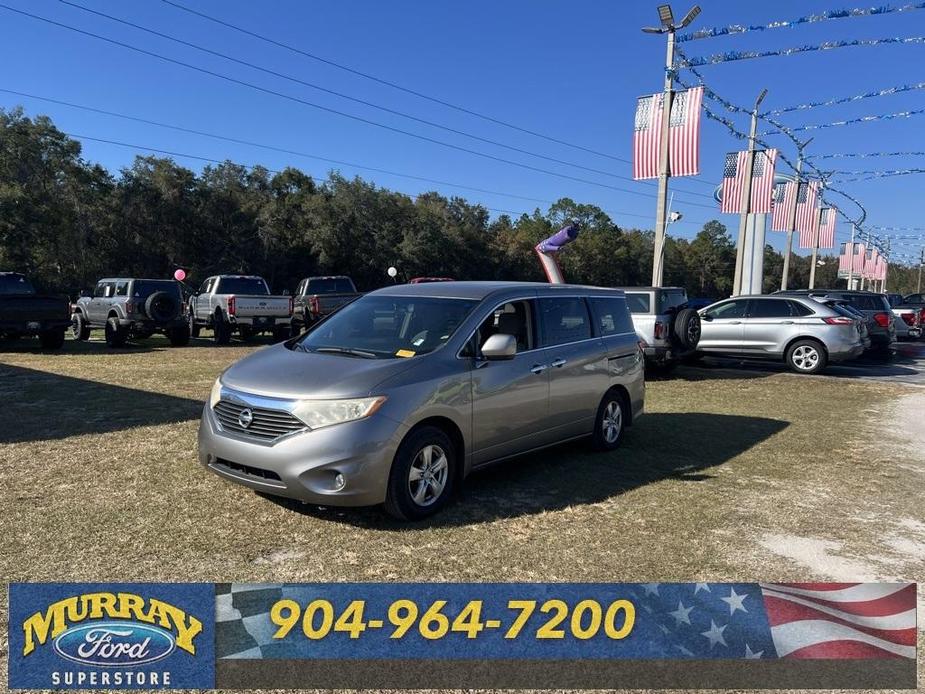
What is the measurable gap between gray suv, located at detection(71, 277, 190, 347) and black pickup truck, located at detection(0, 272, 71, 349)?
1.37 meters

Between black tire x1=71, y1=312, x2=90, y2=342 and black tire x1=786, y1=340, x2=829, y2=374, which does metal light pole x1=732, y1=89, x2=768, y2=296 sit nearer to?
black tire x1=786, y1=340, x2=829, y2=374

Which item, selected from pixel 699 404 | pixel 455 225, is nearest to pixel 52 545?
pixel 699 404

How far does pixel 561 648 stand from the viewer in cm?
326

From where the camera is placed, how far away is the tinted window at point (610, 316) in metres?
7.00

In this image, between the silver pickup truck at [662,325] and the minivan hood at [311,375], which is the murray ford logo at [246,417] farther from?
the silver pickup truck at [662,325]

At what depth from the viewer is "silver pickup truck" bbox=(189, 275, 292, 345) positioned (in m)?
18.6

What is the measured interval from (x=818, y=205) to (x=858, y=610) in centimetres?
3595

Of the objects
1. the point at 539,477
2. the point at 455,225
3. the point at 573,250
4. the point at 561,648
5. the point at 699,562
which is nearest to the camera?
the point at 561,648

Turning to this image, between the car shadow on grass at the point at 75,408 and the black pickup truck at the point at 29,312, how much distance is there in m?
4.91

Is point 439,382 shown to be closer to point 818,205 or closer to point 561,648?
point 561,648

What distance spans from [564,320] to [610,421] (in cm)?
136

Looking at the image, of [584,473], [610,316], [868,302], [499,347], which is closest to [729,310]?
[868,302]

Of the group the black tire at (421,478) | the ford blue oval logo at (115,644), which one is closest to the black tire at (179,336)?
the black tire at (421,478)

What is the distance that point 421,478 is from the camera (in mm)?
4773
